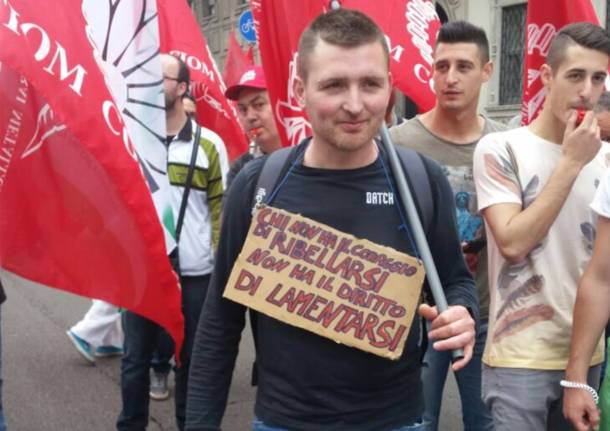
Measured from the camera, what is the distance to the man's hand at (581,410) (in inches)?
90.0

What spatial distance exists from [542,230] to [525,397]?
0.53 m

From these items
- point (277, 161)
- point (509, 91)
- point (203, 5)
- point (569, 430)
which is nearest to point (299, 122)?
point (277, 161)

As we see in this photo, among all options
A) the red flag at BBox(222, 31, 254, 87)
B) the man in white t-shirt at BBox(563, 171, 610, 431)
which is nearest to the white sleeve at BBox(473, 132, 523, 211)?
the man in white t-shirt at BBox(563, 171, 610, 431)

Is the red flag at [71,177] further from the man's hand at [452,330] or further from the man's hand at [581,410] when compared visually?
the man's hand at [581,410]

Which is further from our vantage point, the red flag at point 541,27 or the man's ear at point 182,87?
the man's ear at point 182,87

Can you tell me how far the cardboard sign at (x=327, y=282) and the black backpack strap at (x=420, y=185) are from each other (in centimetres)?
15

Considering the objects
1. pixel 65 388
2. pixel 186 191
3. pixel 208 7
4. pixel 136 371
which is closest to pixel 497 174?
pixel 186 191

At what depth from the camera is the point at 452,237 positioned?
2.11 m

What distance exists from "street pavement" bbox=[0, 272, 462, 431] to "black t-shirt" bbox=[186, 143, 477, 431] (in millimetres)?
2527

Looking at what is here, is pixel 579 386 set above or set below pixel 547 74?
below

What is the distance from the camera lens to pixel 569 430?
8.27 feet

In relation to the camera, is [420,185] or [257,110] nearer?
[420,185]

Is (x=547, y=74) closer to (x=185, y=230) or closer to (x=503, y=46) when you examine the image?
(x=185, y=230)

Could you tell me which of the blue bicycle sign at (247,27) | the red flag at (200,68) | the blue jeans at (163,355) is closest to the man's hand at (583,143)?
the blue jeans at (163,355)
